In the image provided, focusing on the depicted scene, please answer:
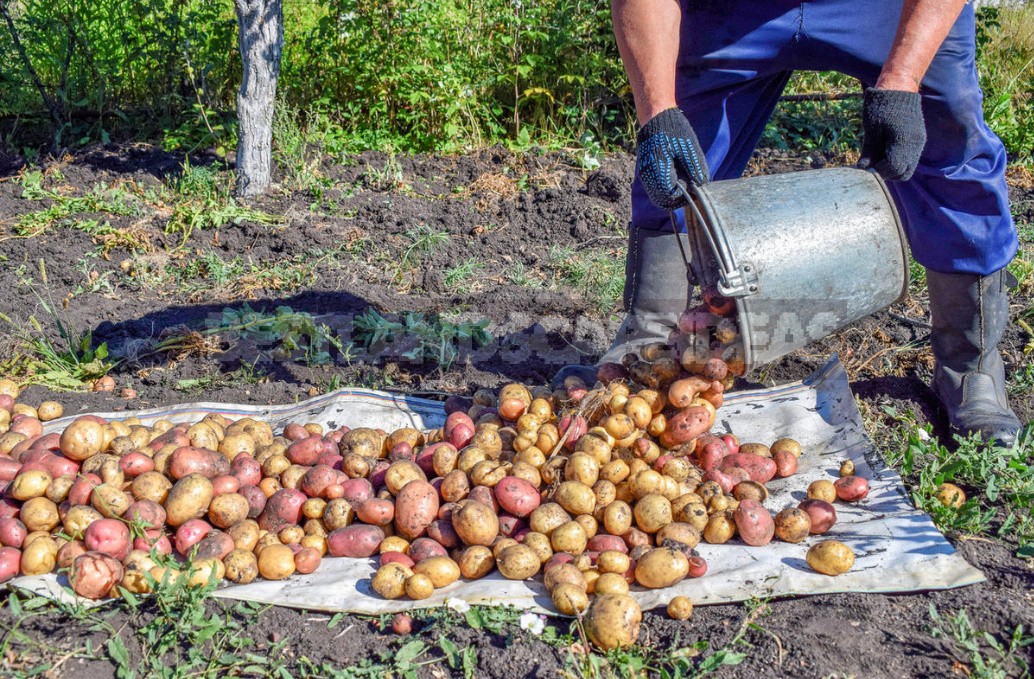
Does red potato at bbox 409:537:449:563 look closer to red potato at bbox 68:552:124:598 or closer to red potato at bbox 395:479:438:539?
red potato at bbox 395:479:438:539

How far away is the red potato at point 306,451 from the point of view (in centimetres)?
266

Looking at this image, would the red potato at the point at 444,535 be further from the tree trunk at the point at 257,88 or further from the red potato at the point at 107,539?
the tree trunk at the point at 257,88

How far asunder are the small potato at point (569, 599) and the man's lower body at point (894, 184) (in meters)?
1.17

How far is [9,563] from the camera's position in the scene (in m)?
2.19

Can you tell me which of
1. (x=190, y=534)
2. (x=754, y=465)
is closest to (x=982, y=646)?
(x=754, y=465)

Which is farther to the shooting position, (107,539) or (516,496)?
(516,496)

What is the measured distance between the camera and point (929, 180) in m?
2.84

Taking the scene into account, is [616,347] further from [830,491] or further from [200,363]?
[200,363]

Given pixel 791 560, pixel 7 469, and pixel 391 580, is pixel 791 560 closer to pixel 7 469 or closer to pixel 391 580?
pixel 391 580

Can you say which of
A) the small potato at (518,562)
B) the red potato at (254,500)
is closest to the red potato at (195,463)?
the red potato at (254,500)

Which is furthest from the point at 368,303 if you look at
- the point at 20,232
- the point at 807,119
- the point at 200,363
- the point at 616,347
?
the point at 807,119

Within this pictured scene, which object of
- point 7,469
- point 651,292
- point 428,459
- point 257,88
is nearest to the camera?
point 7,469

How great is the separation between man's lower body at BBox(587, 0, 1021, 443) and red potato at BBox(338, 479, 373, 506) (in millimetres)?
1044

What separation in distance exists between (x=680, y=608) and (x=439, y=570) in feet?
2.02
